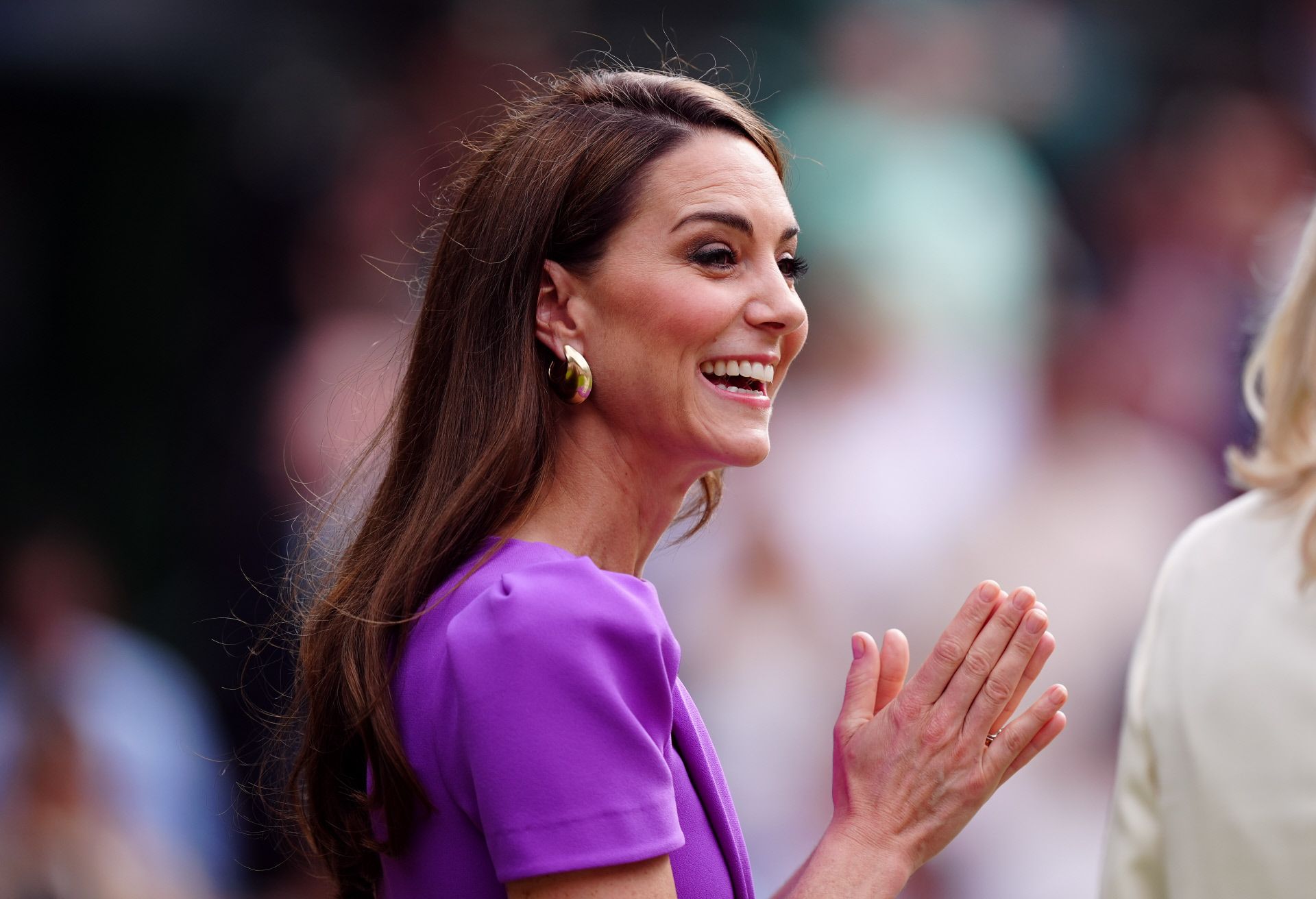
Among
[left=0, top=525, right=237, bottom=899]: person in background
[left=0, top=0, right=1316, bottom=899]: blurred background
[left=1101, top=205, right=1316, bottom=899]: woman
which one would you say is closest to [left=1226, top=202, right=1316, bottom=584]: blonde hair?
[left=1101, top=205, right=1316, bottom=899]: woman

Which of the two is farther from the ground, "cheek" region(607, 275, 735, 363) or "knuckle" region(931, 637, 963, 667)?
"cheek" region(607, 275, 735, 363)

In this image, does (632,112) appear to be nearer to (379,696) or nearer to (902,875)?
(379,696)

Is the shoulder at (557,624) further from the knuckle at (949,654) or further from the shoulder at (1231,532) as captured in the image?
the shoulder at (1231,532)

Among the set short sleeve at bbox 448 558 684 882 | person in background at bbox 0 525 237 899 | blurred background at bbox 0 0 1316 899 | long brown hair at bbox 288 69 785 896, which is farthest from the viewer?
blurred background at bbox 0 0 1316 899

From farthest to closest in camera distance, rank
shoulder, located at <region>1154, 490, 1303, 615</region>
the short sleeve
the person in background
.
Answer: the person in background → shoulder, located at <region>1154, 490, 1303, 615</region> → the short sleeve

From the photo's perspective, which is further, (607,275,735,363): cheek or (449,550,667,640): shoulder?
(607,275,735,363): cheek

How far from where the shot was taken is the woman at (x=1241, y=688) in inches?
83.0

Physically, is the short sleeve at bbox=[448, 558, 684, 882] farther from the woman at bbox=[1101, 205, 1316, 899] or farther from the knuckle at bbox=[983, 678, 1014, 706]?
the woman at bbox=[1101, 205, 1316, 899]

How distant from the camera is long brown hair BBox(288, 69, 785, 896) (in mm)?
1985

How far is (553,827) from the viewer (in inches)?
68.0

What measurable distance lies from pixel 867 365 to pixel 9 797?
3.37m

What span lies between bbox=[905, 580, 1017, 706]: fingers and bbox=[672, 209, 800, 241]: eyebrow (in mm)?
612

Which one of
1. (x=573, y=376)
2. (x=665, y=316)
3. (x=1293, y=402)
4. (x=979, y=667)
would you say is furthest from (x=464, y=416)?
(x=1293, y=402)

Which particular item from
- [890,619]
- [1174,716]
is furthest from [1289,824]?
[890,619]
